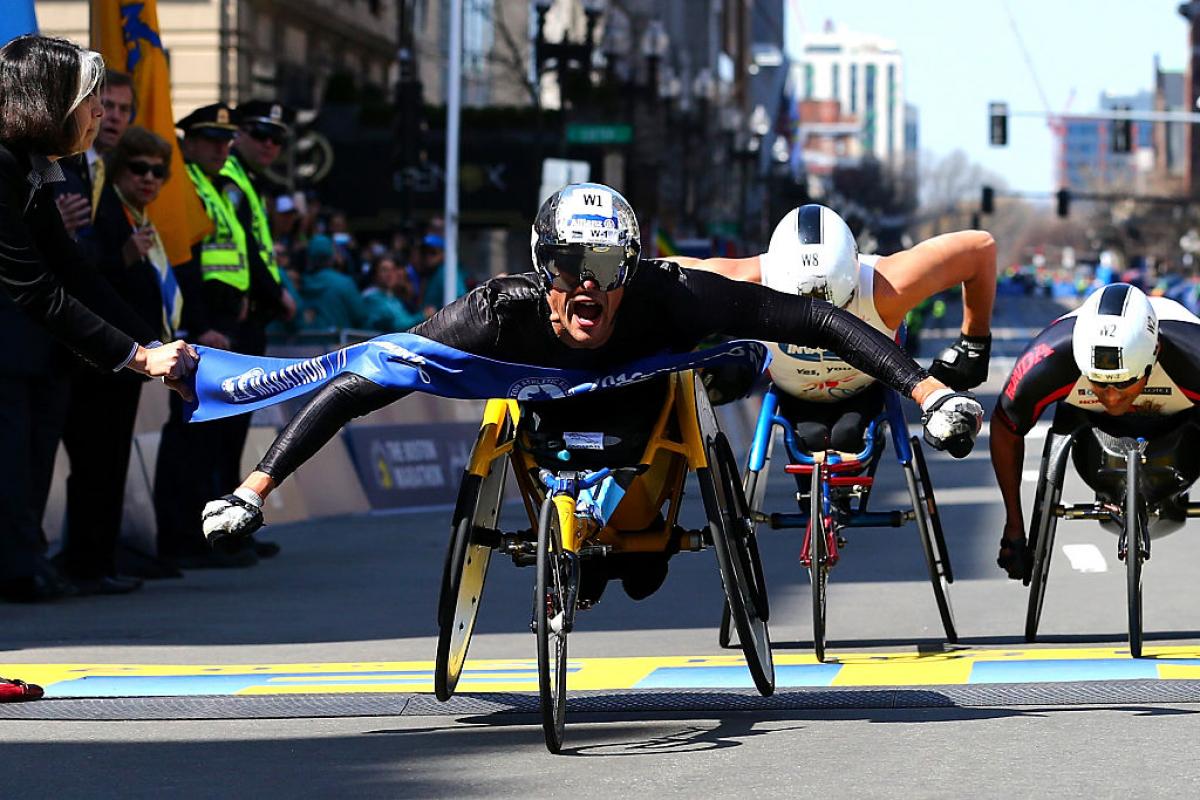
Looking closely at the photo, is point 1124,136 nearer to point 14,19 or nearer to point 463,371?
point 14,19

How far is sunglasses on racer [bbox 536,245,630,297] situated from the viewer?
7.35 m

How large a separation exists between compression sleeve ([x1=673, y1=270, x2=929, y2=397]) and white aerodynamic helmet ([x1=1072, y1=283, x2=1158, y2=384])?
187 cm

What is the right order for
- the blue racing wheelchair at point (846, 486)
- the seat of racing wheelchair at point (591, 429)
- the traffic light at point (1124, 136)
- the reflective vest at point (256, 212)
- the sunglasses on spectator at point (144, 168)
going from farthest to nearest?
the traffic light at point (1124, 136) < the reflective vest at point (256, 212) < the sunglasses on spectator at point (144, 168) < the blue racing wheelchair at point (846, 486) < the seat of racing wheelchair at point (591, 429)

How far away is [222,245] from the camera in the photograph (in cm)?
1389

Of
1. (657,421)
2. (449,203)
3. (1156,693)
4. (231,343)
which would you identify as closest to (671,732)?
(657,421)

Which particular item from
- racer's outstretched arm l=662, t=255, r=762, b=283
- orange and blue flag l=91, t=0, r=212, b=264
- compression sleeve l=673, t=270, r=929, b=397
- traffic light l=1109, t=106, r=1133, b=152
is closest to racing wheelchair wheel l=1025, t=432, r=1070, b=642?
racer's outstretched arm l=662, t=255, r=762, b=283

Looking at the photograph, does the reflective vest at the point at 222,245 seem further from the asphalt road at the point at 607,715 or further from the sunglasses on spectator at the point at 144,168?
the asphalt road at the point at 607,715

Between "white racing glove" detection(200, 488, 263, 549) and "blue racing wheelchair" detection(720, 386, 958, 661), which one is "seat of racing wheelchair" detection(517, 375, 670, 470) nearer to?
"white racing glove" detection(200, 488, 263, 549)

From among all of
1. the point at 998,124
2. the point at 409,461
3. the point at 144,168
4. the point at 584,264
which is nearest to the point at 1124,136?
the point at 998,124

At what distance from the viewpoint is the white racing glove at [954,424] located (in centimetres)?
690

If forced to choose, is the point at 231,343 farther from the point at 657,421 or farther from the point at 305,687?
the point at 657,421

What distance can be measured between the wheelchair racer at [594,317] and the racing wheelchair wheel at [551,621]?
510mm

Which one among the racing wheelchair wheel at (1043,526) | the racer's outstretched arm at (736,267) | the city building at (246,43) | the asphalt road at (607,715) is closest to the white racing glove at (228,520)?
the asphalt road at (607,715)

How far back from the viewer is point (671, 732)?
7512 mm
